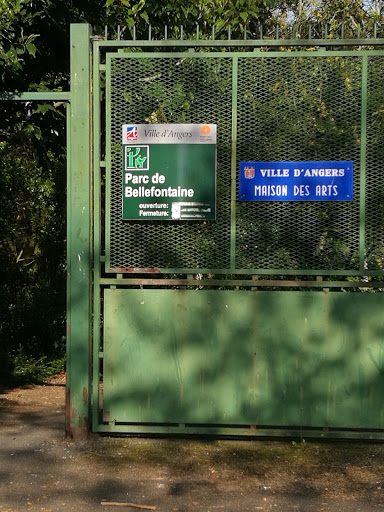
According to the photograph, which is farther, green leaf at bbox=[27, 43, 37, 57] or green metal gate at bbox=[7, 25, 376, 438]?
green leaf at bbox=[27, 43, 37, 57]

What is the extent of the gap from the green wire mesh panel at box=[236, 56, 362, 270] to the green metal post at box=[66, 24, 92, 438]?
118 centimetres

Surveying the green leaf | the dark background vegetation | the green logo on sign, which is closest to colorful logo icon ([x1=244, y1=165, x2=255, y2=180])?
the green logo on sign

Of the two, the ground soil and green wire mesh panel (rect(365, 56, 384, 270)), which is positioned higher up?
green wire mesh panel (rect(365, 56, 384, 270))

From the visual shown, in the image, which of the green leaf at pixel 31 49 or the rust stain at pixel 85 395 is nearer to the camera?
the rust stain at pixel 85 395

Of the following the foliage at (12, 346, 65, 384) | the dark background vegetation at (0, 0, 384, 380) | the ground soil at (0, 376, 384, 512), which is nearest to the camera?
the ground soil at (0, 376, 384, 512)

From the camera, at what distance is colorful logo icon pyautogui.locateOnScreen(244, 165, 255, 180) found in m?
5.26

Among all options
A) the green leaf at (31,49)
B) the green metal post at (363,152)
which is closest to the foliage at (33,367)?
the green leaf at (31,49)

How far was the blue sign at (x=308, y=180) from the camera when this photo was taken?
5215mm

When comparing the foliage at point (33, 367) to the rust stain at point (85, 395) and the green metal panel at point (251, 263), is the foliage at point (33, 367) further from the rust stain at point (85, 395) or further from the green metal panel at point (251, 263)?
the green metal panel at point (251, 263)

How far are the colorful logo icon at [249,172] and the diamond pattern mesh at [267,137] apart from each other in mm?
80

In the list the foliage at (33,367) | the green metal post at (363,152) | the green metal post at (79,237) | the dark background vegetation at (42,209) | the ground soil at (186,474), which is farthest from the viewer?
the foliage at (33,367)

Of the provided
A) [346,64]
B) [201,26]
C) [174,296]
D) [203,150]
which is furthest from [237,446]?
[201,26]

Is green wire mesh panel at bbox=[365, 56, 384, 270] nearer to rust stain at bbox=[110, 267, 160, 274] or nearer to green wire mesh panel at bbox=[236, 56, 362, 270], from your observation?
green wire mesh panel at bbox=[236, 56, 362, 270]

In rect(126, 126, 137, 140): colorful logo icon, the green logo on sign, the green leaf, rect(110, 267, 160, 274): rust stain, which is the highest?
the green leaf
